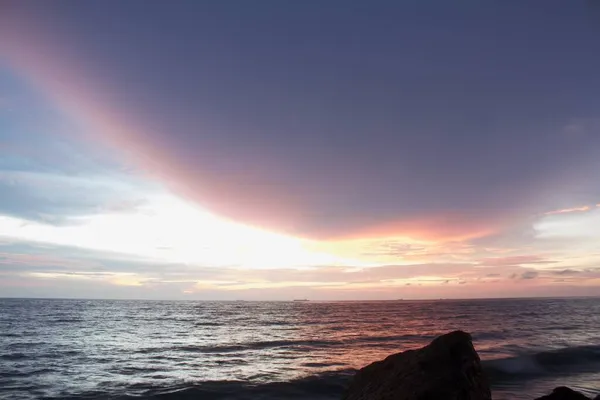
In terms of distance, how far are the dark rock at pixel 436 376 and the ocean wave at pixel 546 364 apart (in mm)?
16232

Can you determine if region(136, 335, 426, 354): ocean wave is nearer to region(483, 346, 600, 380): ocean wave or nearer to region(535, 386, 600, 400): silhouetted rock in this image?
region(483, 346, 600, 380): ocean wave

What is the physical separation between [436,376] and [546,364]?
78.2 feet

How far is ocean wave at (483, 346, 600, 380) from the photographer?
970 inches

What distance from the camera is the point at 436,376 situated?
364 inches

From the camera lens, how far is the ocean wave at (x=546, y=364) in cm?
2464

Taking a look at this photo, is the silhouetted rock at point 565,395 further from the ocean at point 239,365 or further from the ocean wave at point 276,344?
the ocean wave at point 276,344

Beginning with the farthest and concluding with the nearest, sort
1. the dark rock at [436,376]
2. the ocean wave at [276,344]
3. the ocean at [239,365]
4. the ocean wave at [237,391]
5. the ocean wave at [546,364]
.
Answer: the ocean wave at [276,344], the ocean wave at [546,364], the ocean at [239,365], the ocean wave at [237,391], the dark rock at [436,376]

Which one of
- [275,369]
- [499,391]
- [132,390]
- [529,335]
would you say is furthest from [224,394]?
[529,335]

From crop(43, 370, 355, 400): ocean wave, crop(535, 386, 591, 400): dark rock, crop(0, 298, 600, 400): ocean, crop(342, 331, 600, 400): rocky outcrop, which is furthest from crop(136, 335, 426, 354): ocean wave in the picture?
crop(535, 386, 591, 400): dark rock

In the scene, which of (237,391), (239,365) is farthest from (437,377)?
(239,365)

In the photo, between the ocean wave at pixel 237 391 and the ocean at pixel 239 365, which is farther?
the ocean at pixel 239 365

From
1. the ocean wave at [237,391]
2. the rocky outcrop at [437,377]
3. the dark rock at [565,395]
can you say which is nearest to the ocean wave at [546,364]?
the ocean wave at [237,391]

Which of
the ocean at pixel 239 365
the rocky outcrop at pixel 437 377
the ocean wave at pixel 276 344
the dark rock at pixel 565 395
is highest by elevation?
the rocky outcrop at pixel 437 377

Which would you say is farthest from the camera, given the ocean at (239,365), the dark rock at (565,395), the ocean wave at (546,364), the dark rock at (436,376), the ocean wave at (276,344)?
the ocean wave at (276,344)
